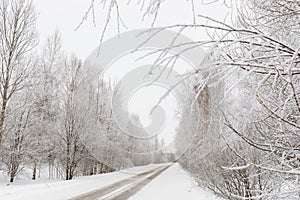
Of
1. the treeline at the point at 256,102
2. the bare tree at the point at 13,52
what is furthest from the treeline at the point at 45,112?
the treeline at the point at 256,102

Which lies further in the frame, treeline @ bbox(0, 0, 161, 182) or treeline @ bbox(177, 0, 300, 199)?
treeline @ bbox(0, 0, 161, 182)

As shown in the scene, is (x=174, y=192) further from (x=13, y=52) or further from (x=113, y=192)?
(x=13, y=52)

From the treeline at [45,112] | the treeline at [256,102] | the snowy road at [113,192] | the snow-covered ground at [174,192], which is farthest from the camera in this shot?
the treeline at [45,112]

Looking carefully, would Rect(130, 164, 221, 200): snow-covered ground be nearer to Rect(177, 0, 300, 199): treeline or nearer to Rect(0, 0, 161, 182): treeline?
Rect(177, 0, 300, 199): treeline

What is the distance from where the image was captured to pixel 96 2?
1959mm

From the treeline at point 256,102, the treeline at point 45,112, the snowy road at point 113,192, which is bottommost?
the snowy road at point 113,192

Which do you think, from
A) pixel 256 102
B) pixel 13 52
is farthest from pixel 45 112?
pixel 256 102

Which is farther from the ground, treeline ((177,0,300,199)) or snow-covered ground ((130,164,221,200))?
treeline ((177,0,300,199))

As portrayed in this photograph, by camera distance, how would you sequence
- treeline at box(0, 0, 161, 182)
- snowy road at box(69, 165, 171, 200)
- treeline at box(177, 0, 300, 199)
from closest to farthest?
1. treeline at box(177, 0, 300, 199)
2. snowy road at box(69, 165, 171, 200)
3. treeline at box(0, 0, 161, 182)

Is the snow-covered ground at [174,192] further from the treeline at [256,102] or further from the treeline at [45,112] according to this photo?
the treeline at [45,112]

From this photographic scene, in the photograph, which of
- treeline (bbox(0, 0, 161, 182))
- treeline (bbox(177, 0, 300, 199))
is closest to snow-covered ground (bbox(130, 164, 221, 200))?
treeline (bbox(177, 0, 300, 199))

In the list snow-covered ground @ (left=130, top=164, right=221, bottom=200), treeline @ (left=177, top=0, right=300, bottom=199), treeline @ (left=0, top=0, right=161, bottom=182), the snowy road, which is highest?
treeline @ (left=0, top=0, right=161, bottom=182)

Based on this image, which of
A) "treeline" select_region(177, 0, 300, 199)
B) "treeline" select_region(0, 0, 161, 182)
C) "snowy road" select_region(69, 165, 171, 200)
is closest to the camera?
"treeline" select_region(177, 0, 300, 199)

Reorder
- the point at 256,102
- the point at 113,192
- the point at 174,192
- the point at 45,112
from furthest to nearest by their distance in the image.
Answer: the point at 45,112 < the point at 113,192 < the point at 174,192 < the point at 256,102
